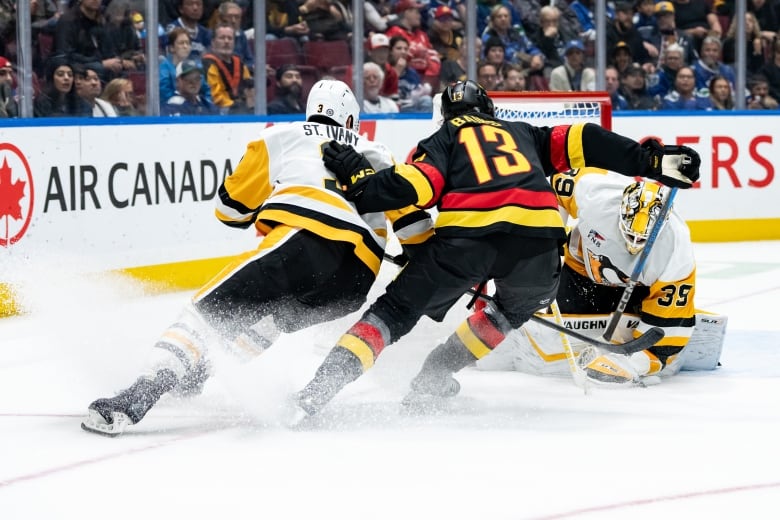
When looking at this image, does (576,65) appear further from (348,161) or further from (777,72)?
(348,161)

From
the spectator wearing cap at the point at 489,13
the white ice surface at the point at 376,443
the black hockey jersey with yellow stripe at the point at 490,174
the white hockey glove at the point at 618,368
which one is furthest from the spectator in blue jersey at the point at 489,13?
the black hockey jersey with yellow stripe at the point at 490,174

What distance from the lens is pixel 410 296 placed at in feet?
12.0

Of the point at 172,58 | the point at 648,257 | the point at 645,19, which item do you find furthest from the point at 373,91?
the point at 648,257

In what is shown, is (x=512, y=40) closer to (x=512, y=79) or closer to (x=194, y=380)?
(x=512, y=79)

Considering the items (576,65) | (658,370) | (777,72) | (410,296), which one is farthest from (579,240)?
(777,72)

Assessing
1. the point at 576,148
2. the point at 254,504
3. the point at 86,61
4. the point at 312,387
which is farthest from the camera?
the point at 86,61

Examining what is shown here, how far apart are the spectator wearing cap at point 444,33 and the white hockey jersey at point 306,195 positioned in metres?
4.80

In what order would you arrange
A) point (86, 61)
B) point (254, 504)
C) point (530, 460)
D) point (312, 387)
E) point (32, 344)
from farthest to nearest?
point (86, 61)
point (32, 344)
point (312, 387)
point (530, 460)
point (254, 504)

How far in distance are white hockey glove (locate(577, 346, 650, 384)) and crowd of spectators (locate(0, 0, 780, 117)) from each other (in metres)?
3.11

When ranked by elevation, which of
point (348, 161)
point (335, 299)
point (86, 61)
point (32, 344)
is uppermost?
point (86, 61)

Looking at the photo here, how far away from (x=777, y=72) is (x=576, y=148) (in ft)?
20.6

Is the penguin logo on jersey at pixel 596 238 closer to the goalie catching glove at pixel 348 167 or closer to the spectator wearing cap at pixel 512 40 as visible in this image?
the goalie catching glove at pixel 348 167

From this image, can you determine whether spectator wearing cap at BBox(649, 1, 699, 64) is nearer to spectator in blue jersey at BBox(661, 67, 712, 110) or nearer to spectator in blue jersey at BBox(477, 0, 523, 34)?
spectator in blue jersey at BBox(661, 67, 712, 110)

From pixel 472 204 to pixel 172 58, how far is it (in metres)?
3.69
